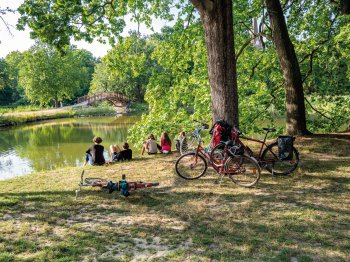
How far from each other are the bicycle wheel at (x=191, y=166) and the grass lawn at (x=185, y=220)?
0.57 ft

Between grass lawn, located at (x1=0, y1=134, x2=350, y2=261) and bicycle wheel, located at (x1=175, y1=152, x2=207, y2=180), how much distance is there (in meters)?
0.17

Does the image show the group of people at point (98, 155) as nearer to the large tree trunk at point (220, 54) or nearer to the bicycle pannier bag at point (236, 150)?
the large tree trunk at point (220, 54)

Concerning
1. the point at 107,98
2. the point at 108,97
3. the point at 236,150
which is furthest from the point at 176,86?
the point at 107,98

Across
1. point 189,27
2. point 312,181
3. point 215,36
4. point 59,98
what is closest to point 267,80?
point 189,27

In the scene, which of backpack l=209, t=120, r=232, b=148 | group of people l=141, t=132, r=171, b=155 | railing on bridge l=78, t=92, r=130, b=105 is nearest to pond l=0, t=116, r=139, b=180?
group of people l=141, t=132, r=171, b=155

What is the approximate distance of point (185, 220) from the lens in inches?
159

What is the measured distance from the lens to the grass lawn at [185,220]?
3.23 meters

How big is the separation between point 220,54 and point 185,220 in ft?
11.2

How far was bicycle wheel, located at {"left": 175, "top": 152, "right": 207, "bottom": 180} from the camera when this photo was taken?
5809mm

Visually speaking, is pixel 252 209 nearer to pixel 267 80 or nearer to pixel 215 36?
pixel 215 36

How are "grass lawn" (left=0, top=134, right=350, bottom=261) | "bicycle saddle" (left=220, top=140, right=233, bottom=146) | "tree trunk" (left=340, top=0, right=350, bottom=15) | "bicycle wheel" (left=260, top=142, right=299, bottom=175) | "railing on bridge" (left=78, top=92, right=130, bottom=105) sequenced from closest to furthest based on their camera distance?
"grass lawn" (left=0, top=134, right=350, bottom=261) < "bicycle saddle" (left=220, top=140, right=233, bottom=146) < "bicycle wheel" (left=260, top=142, right=299, bottom=175) < "tree trunk" (left=340, top=0, right=350, bottom=15) < "railing on bridge" (left=78, top=92, right=130, bottom=105)

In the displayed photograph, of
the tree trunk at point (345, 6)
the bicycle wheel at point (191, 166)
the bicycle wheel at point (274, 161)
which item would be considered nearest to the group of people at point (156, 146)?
the bicycle wheel at point (191, 166)

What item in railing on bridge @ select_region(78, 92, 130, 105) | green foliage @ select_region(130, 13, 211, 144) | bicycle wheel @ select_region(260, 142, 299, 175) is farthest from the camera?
railing on bridge @ select_region(78, 92, 130, 105)

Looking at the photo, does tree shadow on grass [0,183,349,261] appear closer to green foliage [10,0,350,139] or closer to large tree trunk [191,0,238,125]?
large tree trunk [191,0,238,125]
